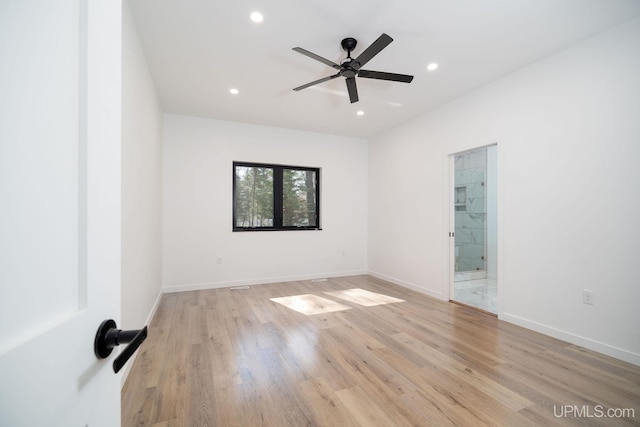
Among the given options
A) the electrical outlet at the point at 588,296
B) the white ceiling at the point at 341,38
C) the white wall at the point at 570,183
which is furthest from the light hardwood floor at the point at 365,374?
the white ceiling at the point at 341,38

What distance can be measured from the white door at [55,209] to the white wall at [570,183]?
10.5ft

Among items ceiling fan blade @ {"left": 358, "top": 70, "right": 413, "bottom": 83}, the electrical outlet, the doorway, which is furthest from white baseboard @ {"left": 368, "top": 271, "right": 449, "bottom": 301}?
ceiling fan blade @ {"left": 358, "top": 70, "right": 413, "bottom": 83}

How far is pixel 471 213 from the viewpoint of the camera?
5379 mm

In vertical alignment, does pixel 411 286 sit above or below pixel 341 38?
below

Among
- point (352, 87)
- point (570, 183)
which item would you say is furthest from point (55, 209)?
point (570, 183)

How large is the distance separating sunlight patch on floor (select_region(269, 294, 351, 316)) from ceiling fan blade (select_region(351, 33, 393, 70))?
2.68 metres

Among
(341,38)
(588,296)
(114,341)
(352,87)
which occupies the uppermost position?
(341,38)

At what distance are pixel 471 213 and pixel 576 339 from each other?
3.27m

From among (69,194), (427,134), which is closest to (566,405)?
(69,194)

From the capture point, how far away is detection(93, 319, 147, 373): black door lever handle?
51 centimetres

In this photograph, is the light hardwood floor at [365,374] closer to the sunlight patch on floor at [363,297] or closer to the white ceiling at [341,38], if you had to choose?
the sunlight patch on floor at [363,297]

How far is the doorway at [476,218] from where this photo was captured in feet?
16.4

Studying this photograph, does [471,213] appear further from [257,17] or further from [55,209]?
[55,209]

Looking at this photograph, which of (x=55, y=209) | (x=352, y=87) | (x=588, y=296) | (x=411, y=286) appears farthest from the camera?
(x=411, y=286)
